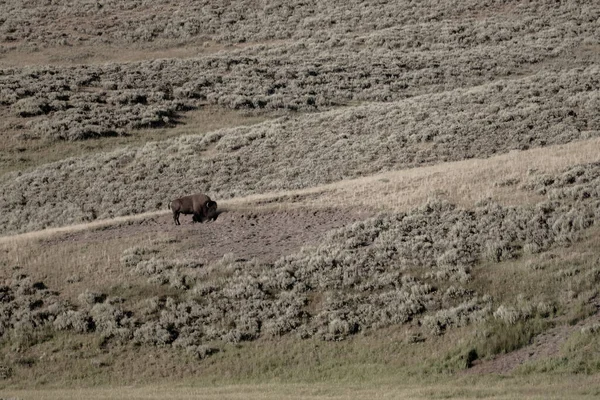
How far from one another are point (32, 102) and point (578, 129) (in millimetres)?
30691

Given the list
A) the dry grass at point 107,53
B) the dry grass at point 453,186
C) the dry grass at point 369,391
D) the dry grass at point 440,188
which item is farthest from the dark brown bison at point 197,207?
the dry grass at point 107,53

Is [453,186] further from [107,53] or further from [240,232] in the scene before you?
[107,53]

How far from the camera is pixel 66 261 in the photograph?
23141 mm

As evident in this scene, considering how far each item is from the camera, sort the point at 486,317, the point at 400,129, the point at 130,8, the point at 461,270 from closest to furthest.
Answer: the point at 486,317 < the point at 461,270 < the point at 400,129 < the point at 130,8

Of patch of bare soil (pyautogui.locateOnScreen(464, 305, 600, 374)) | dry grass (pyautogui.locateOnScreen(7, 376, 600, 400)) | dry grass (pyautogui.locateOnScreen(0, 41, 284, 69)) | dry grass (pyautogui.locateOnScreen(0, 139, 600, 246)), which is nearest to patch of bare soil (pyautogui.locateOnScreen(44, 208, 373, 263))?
dry grass (pyautogui.locateOnScreen(0, 139, 600, 246))

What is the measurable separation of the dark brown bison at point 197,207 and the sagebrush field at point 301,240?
0.48m

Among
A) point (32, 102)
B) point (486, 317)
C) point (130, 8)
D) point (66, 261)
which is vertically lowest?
point (486, 317)

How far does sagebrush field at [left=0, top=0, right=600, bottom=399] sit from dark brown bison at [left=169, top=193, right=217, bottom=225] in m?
0.48

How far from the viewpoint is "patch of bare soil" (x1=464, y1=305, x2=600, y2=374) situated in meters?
16.4

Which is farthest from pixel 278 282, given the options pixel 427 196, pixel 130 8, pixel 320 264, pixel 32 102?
pixel 130 8

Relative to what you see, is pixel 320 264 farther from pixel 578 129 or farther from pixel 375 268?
pixel 578 129

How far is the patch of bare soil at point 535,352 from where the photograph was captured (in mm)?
16422

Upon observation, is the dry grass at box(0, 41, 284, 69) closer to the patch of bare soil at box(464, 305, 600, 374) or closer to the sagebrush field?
the sagebrush field

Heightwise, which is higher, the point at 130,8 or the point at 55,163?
the point at 130,8
